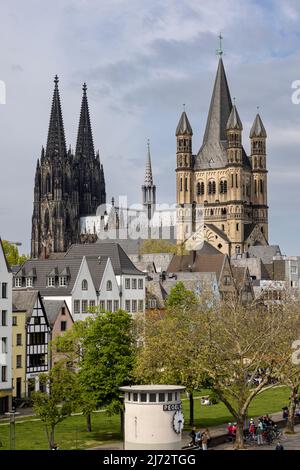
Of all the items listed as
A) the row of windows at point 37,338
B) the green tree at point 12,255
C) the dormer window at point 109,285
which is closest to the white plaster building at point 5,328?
the row of windows at point 37,338

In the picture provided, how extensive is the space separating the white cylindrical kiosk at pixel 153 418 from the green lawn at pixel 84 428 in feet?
23.7

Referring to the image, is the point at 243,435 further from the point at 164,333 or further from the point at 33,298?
the point at 33,298

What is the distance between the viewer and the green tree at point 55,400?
6362 centimetres

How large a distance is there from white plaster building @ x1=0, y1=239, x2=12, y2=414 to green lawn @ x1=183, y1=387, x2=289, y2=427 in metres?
14.8

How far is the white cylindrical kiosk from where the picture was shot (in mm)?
57531

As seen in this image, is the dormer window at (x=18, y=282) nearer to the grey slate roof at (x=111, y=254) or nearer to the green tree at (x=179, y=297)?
the grey slate roof at (x=111, y=254)

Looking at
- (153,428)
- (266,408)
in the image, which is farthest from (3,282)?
(153,428)

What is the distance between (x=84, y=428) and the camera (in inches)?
2867

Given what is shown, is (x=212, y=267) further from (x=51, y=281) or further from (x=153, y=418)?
(x=153, y=418)

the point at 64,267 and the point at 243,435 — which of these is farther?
the point at 64,267

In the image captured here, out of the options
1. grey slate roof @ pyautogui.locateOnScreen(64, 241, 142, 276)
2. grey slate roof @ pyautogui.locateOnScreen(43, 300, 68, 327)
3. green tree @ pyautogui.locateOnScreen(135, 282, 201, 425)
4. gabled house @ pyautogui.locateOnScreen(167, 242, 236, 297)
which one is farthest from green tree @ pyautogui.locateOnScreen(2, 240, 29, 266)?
green tree @ pyautogui.locateOnScreen(135, 282, 201, 425)

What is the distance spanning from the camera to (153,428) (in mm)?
57750

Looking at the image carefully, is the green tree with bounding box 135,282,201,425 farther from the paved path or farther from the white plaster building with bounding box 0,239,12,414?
the white plaster building with bounding box 0,239,12,414
